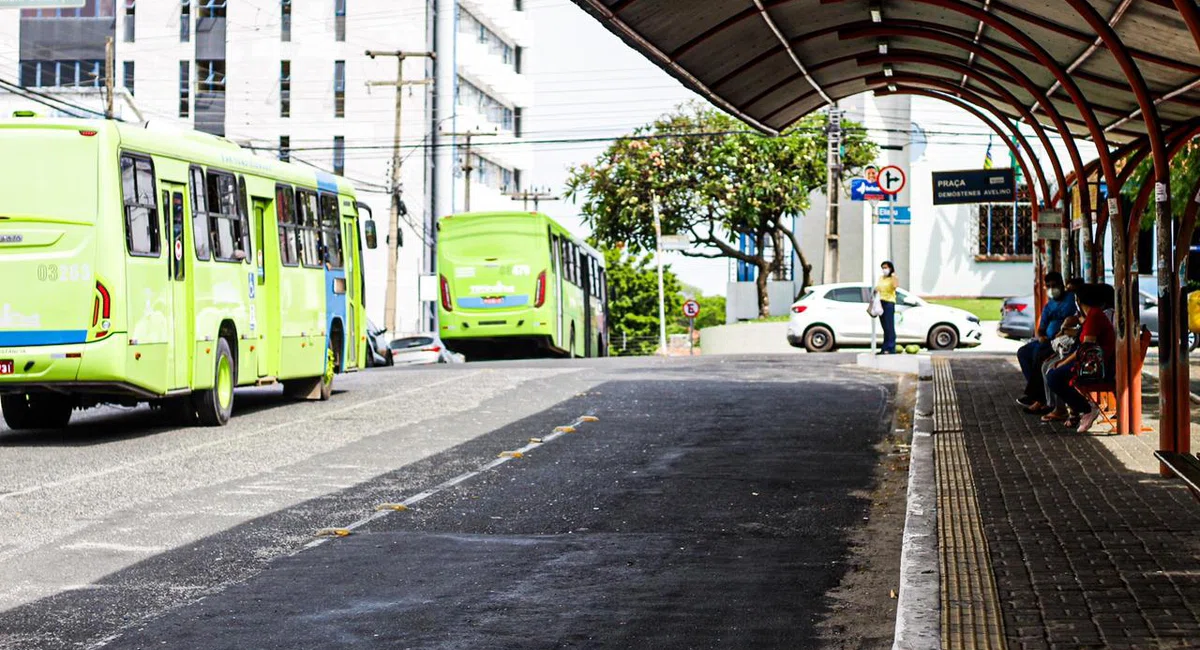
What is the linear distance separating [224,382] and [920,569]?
470 inches

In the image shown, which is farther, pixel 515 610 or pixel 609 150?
pixel 609 150

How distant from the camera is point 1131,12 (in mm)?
12625

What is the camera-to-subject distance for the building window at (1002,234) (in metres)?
44.1

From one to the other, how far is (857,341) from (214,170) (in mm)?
18913

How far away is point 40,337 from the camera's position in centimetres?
1588

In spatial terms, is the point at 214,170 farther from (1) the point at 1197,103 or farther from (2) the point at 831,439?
(1) the point at 1197,103

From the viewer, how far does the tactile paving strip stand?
22.1 feet

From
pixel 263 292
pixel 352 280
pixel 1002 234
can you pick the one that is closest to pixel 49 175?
pixel 263 292

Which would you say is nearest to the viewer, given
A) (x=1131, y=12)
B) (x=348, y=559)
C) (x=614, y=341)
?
(x=348, y=559)

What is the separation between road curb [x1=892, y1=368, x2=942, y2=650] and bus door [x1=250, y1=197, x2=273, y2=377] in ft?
29.0

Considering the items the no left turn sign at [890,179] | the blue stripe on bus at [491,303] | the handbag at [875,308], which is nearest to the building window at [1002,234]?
the blue stripe on bus at [491,303]

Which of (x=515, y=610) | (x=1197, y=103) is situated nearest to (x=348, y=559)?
(x=515, y=610)

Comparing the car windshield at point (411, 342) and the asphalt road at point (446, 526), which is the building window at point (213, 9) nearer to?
the car windshield at point (411, 342)

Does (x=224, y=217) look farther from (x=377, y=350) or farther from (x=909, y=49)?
(x=377, y=350)
